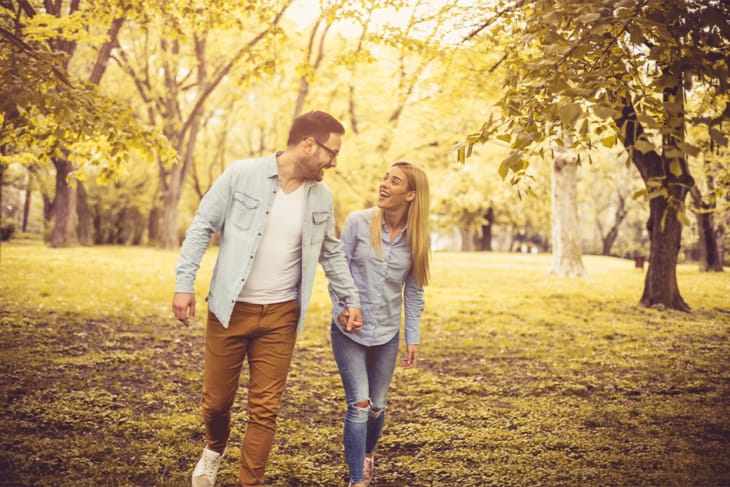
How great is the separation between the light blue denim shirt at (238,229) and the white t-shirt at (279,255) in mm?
58

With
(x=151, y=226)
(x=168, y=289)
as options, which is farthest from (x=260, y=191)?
(x=151, y=226)

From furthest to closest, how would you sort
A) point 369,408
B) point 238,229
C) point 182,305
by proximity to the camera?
point 369,408, point 238,229, point 182,305

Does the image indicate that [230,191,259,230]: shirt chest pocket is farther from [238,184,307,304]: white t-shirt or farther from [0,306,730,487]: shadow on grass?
[0,306,730,487]: shadow on grass

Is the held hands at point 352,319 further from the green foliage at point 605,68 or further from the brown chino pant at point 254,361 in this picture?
the green foliage at point 605,68

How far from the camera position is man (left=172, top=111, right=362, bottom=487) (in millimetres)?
3717

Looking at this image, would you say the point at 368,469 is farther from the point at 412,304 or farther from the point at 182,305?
the point at 182,305

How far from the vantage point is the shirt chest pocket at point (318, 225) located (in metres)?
3.92

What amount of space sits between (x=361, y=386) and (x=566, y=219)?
18463 millimetres

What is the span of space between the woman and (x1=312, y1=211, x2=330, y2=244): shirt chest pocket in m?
0.41

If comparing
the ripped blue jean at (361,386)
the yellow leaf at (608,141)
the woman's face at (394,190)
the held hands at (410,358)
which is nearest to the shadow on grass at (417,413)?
the ripped blue jean at (361,386)

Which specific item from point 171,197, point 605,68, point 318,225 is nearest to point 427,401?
point 318,225

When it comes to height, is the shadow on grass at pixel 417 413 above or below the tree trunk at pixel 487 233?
below

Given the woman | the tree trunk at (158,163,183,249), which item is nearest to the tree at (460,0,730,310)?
the woman

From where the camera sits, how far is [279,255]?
152 inches
